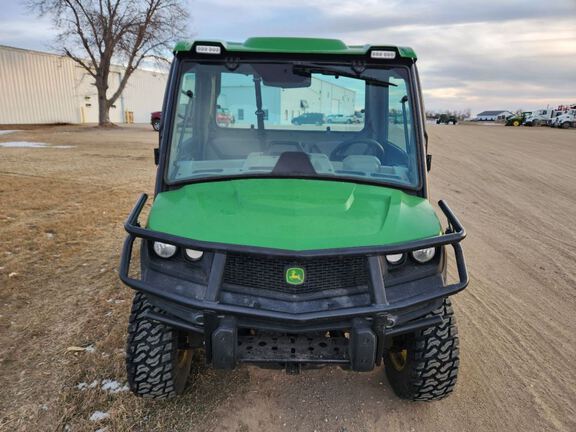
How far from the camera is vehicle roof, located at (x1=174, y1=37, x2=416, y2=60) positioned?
9.38ft

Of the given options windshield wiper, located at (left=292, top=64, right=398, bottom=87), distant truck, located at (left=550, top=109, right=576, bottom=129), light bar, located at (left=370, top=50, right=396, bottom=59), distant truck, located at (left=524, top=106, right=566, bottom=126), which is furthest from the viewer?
distant truck, located at (left=524, top=106, right=566, bottom=126)

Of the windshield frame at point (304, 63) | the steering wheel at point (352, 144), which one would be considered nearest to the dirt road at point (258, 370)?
the windshield frame at point (304, 63)

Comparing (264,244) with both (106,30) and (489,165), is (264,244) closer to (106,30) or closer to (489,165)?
(489,165)

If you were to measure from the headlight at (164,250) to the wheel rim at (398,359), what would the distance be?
5.00 feet

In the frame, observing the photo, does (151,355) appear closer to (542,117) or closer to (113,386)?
(113,386)

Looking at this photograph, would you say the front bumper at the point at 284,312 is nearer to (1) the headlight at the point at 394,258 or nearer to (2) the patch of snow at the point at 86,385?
(1) the headlight at the point at 394,258

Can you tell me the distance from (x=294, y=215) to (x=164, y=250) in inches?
28.6

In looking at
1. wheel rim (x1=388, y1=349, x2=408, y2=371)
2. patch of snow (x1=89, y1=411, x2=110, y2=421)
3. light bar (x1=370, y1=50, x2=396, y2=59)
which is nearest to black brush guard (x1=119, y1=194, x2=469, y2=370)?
wheel rim (x1=388, y1=349, x2=408, y2=371)

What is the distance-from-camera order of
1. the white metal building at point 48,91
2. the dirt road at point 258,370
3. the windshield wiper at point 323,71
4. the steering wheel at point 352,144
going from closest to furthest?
the dirt road at point 258,370 → the windshield wiper at point 323,71 → the steering wheel at point 352,144 → the white metal building at point 48,91

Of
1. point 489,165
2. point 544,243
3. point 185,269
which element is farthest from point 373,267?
point 489,165

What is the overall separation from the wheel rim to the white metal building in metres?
35.4

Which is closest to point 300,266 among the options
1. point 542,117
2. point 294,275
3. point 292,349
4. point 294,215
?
point 294,275

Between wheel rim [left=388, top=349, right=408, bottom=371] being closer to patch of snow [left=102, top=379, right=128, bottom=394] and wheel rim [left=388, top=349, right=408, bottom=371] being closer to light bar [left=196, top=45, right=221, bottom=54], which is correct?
patch of snow [left=102, top=379, right=128, bottom=394]

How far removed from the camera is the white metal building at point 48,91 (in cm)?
3167
